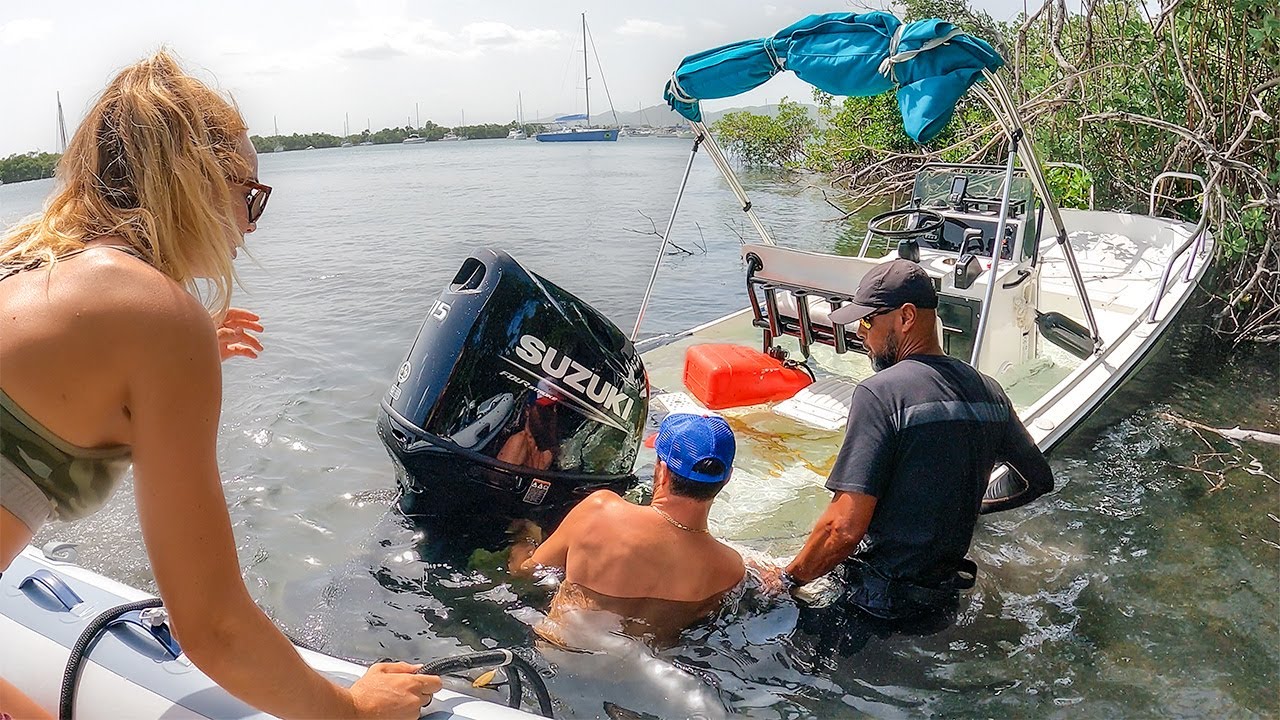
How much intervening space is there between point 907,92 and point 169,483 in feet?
13.3

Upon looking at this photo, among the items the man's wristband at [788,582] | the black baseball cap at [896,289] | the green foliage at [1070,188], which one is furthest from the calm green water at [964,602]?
the green foliage at [1070,188]

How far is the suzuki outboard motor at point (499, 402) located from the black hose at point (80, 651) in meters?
1.25

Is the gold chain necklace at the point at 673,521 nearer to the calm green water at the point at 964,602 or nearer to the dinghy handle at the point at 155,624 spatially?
the calm green water at the point at 964,602

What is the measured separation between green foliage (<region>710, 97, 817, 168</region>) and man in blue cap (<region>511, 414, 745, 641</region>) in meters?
29.3

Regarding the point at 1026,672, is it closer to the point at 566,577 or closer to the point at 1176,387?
the point at 566,577

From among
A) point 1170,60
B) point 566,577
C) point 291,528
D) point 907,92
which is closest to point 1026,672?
point 566,577

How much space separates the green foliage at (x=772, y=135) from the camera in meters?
32.5

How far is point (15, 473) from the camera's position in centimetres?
131

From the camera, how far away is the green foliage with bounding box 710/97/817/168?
32.5m

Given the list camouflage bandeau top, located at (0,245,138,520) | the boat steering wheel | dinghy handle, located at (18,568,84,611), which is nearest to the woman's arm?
camouflage bandeau top, located at (0,245,138,520)

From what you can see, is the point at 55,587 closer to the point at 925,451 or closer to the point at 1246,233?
the point at 925,451

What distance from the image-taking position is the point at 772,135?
33.9 metres

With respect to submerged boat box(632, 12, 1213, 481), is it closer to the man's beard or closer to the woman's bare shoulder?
the man's beard

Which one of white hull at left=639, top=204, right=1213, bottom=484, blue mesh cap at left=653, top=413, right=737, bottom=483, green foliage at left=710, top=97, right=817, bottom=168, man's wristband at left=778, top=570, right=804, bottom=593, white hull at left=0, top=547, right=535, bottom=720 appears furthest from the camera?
green foliage at left=710, top=97, right=817, bottom=168
